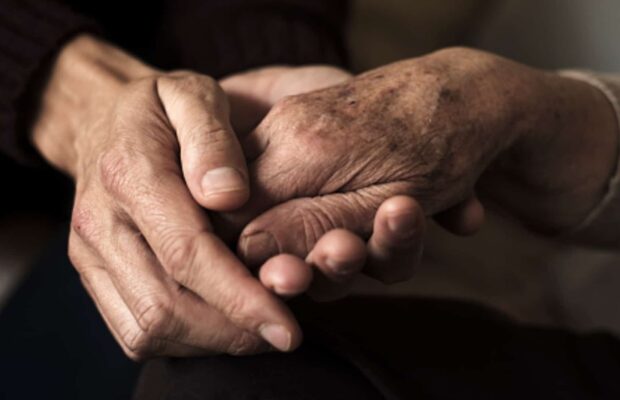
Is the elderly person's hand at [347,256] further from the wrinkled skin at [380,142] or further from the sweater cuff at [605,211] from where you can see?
the sweater cuff at [605,211]

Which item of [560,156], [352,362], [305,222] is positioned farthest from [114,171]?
[560,156]

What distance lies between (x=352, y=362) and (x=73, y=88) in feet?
1.68

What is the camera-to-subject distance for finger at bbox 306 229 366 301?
57 centimetres

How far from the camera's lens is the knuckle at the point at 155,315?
1.97 feet

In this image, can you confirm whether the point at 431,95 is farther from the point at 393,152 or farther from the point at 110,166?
the point at 110,166

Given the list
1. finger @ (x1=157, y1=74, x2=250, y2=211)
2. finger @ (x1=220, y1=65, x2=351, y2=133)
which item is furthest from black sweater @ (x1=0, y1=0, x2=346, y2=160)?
finger @ (x1=157, y1=74, x2=250, y2=211)

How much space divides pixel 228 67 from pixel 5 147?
0.34 m

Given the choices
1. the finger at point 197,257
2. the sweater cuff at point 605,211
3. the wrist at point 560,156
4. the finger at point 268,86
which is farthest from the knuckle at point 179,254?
the sweater cuff at point 605,211

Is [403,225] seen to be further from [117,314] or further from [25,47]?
[25,47]

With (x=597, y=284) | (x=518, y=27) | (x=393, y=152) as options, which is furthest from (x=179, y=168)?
(x=518, y=27)

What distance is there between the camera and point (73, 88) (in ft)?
3.00

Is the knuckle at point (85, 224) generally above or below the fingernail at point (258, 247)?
below

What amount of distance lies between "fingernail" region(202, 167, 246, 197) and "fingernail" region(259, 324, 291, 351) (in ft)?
0.38

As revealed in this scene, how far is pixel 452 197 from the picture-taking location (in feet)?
2.32
